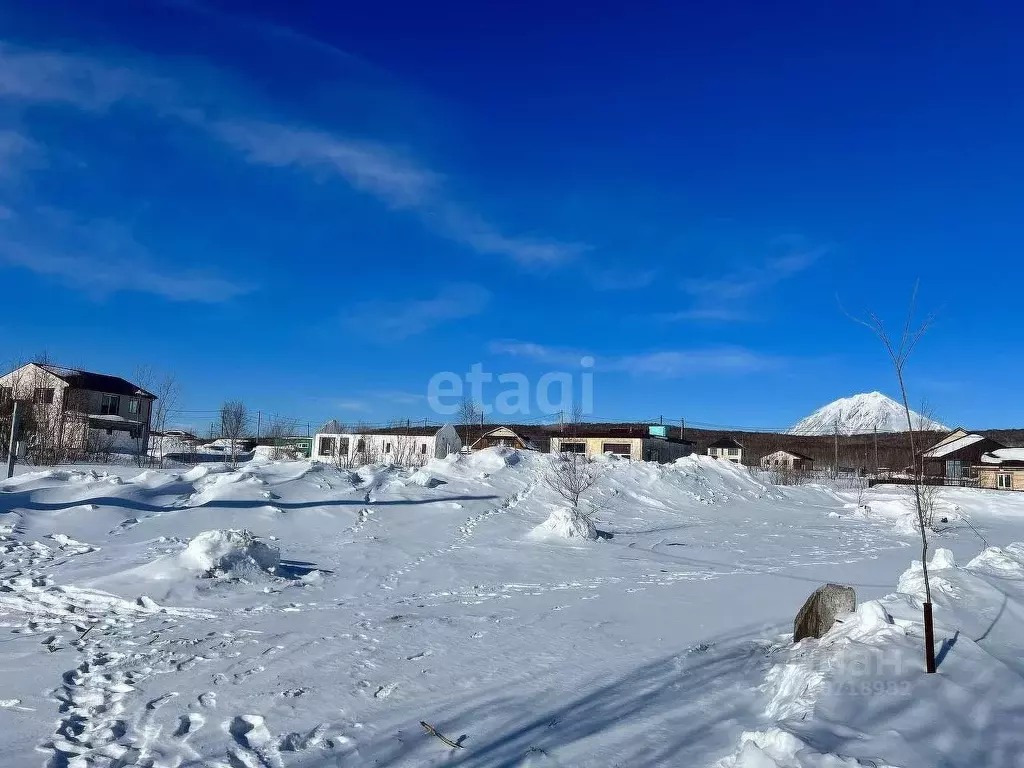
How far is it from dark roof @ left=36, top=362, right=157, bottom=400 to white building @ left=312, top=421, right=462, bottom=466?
11.7 m

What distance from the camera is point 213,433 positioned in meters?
64.9

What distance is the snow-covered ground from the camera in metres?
4.21

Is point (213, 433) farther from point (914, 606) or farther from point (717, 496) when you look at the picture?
point (914, 606)

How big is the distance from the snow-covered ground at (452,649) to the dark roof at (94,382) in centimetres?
2723

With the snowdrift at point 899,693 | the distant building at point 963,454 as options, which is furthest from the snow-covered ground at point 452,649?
the distant building at point 963,454

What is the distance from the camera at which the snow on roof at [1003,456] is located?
41.4 m

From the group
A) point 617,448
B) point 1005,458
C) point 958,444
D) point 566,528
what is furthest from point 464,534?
point 958,444

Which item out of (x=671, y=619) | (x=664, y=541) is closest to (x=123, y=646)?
(x=671, y=619)

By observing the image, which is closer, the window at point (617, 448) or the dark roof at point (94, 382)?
the dark roof at point (94, 382)

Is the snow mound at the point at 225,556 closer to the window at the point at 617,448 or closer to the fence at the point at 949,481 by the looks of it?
the fence at the point at 949,481

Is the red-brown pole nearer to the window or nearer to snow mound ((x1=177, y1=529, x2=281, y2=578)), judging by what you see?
snow mound ((x1=177, y1=529, x2=281, y2=578))

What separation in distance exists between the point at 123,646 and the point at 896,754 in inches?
243

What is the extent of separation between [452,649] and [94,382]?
133ft

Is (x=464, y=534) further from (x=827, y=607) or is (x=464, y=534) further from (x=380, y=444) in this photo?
(x=380, y=444)
